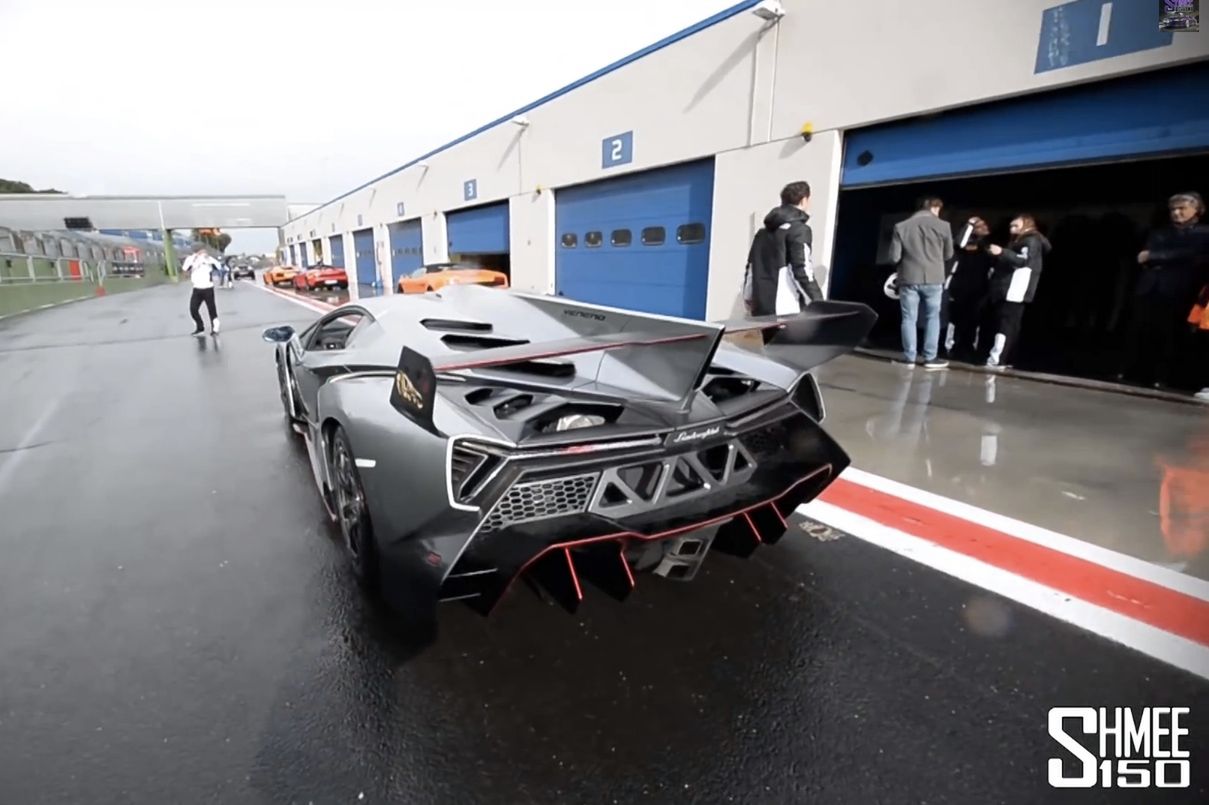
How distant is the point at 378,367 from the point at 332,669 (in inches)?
44.3

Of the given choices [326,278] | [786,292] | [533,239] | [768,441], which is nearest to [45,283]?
[326,278]

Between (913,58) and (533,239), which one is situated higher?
(913,58)

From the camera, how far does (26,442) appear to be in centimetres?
461

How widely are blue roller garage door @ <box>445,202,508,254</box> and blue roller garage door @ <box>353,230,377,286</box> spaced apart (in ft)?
35.4

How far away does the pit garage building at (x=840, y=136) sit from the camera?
5.51m

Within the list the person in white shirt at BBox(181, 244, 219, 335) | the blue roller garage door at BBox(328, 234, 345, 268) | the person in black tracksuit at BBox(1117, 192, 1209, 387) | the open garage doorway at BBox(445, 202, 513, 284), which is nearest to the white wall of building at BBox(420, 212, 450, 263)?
the open garage doorway at BBox(445, 202, 513, 284)

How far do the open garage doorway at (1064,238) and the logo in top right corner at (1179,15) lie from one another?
11.6 feet

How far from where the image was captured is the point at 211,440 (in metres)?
4.56

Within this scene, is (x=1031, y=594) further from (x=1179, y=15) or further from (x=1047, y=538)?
(x=1179, y=15)

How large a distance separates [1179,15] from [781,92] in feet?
13.5

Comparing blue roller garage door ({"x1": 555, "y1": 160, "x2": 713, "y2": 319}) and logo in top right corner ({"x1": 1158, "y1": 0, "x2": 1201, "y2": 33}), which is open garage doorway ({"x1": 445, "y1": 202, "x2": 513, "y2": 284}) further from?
logo in top right corner ({"x1": 1158, "y1": 0, "x2": 1201, "y2": 33})

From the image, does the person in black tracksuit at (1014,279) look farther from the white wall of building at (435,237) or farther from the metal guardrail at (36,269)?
the metal guardrail at (36,269)

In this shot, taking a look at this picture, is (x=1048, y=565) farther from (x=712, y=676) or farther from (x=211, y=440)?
(x=211, y=440)

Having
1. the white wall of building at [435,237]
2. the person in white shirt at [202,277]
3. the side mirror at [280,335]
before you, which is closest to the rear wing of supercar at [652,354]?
the side mirror at [280,335]
